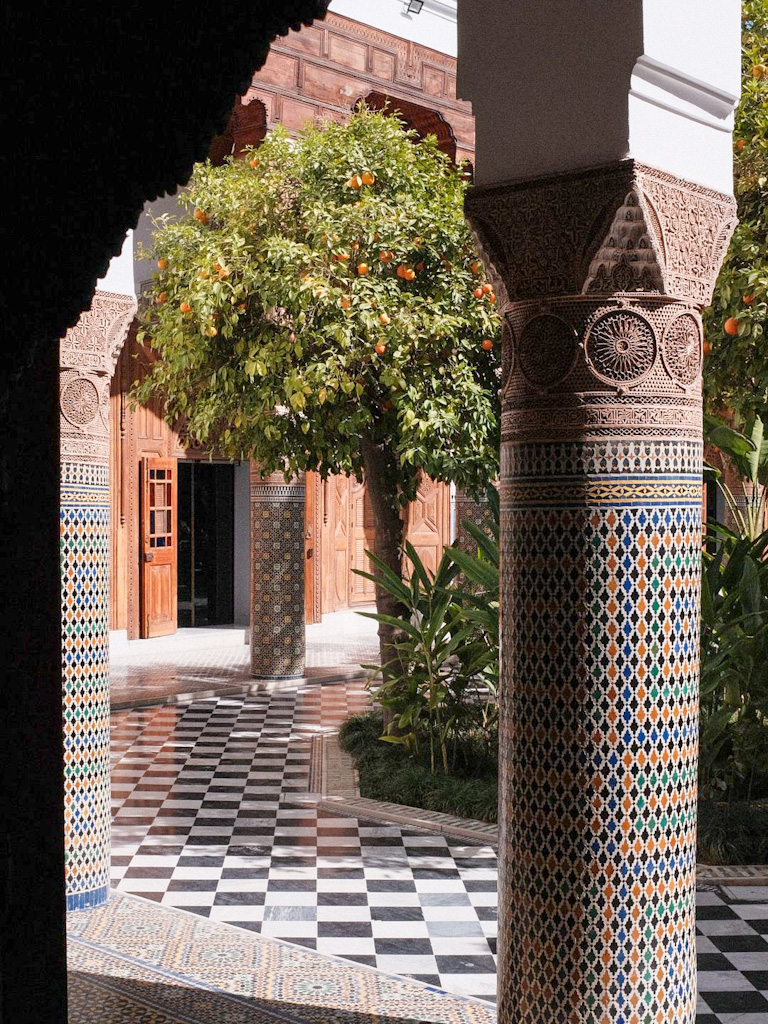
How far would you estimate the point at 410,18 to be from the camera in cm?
939

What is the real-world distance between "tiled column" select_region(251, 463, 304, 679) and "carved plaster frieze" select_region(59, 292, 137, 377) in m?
4.70

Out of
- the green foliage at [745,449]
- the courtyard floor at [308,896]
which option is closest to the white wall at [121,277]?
the courtyard floor at [308,896]

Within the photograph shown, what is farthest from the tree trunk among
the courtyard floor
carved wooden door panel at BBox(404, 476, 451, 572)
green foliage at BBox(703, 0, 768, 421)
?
A: carved wooden door panel at BBox(404, 476, 451, 572)

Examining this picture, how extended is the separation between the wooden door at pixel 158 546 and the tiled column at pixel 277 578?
3.51ft

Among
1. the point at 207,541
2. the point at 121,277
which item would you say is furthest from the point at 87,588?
the point at 207,541

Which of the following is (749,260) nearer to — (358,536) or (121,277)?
(121,277)

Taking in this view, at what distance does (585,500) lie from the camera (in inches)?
87.1

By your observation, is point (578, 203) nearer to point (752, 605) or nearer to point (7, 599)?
point (7, 599)

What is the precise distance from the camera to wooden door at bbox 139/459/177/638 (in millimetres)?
9188

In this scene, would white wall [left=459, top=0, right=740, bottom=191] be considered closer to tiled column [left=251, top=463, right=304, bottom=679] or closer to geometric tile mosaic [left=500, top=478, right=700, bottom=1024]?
geometric tile mosaic [left=500, top=478, right=700, bottom=1024]

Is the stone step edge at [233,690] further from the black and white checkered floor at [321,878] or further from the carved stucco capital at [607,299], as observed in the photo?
the carved stucco capital at [607,299]

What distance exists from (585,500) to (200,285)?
12.0 feet

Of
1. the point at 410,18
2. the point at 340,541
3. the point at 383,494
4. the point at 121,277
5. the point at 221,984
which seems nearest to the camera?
the point at 221,984

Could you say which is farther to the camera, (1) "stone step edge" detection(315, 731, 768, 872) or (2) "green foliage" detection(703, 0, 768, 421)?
(2) "green foliage" detection(703, 0, 768, 421)
